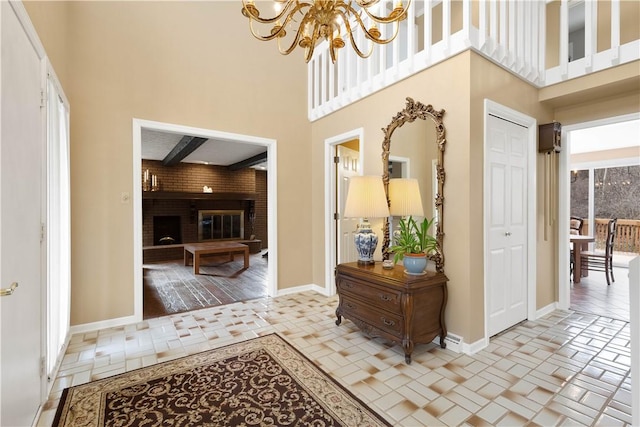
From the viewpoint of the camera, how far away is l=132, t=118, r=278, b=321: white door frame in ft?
10.7

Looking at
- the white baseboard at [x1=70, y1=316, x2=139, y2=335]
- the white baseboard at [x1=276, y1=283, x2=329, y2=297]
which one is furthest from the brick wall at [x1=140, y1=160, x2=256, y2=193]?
the white baseboard at [x1=70, y1=316, x2=139, y2=335]

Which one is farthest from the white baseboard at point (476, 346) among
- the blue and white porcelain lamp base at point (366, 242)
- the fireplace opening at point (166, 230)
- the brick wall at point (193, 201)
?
the fireplace opening at point (166, 230)

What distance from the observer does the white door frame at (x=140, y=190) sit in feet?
10.7

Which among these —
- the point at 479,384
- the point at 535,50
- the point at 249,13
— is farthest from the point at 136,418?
the point at 535,50

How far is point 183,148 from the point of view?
19.3 ft

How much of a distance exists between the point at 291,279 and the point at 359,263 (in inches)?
62.0

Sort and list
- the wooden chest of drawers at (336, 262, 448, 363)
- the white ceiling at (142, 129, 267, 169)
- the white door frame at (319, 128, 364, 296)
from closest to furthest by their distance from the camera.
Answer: the wooden chest of drawers at (336, 262, 448, 363), the white door frame at (319, 128, 364, 296), the white ceiling at (142, 129, 267, 169)

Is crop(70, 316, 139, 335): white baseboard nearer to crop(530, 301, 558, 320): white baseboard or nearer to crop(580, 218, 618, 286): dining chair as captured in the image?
crop(530, 301, 558, 320): white baseboard

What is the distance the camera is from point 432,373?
2.21 m

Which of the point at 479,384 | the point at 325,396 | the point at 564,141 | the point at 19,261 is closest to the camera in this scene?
the point at 19,261

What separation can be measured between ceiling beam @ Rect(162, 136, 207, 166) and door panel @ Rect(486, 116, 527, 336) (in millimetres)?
4263

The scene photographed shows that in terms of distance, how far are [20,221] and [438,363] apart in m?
2.78

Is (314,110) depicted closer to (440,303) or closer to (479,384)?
(440,303)

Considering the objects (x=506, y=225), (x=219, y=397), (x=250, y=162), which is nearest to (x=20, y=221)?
(x=219, y=397)
